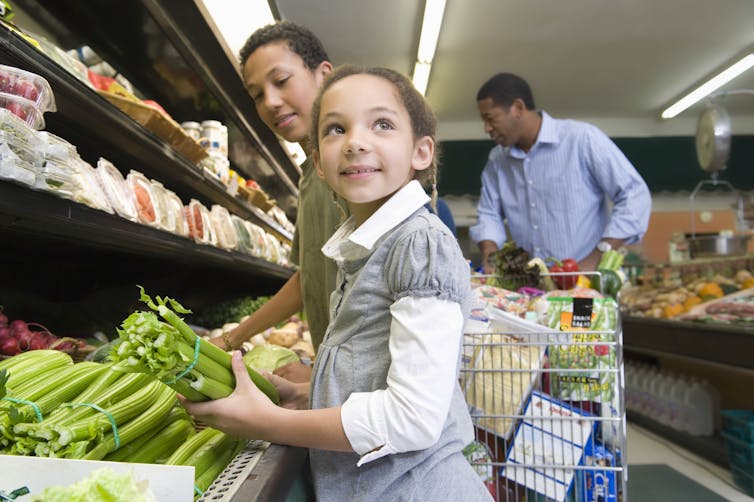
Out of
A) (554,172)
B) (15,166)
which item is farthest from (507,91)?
(15,166)

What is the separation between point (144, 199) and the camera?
1.93m

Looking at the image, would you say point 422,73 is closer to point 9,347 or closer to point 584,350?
point 584,350

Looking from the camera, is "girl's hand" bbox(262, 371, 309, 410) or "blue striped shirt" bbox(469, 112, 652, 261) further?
"blue striped shirt" bbox(469, 112, 652, 261)

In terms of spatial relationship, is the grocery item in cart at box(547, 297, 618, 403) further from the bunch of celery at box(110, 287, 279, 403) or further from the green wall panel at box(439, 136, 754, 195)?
the green wall panel at box(439, 136, 754, 195)

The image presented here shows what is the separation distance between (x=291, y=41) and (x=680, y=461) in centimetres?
404

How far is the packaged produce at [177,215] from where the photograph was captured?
6.94ft

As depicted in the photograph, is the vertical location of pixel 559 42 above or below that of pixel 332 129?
above

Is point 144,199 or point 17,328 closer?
point 17,328

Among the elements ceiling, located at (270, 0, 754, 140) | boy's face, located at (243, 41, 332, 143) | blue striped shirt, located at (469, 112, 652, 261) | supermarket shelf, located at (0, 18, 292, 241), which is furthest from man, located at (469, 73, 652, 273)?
ceiling, located at (270, 0, 754, 140)

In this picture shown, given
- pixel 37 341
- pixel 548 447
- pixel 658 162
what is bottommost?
pixel 548 447

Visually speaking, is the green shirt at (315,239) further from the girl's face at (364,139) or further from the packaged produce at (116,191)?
the girl's face at (364,139)

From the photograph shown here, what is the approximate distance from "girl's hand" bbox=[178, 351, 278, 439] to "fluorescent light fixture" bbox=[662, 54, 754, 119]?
8.91 m

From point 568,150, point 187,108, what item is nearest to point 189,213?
point 187,108

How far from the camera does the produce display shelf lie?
0.89 metres
